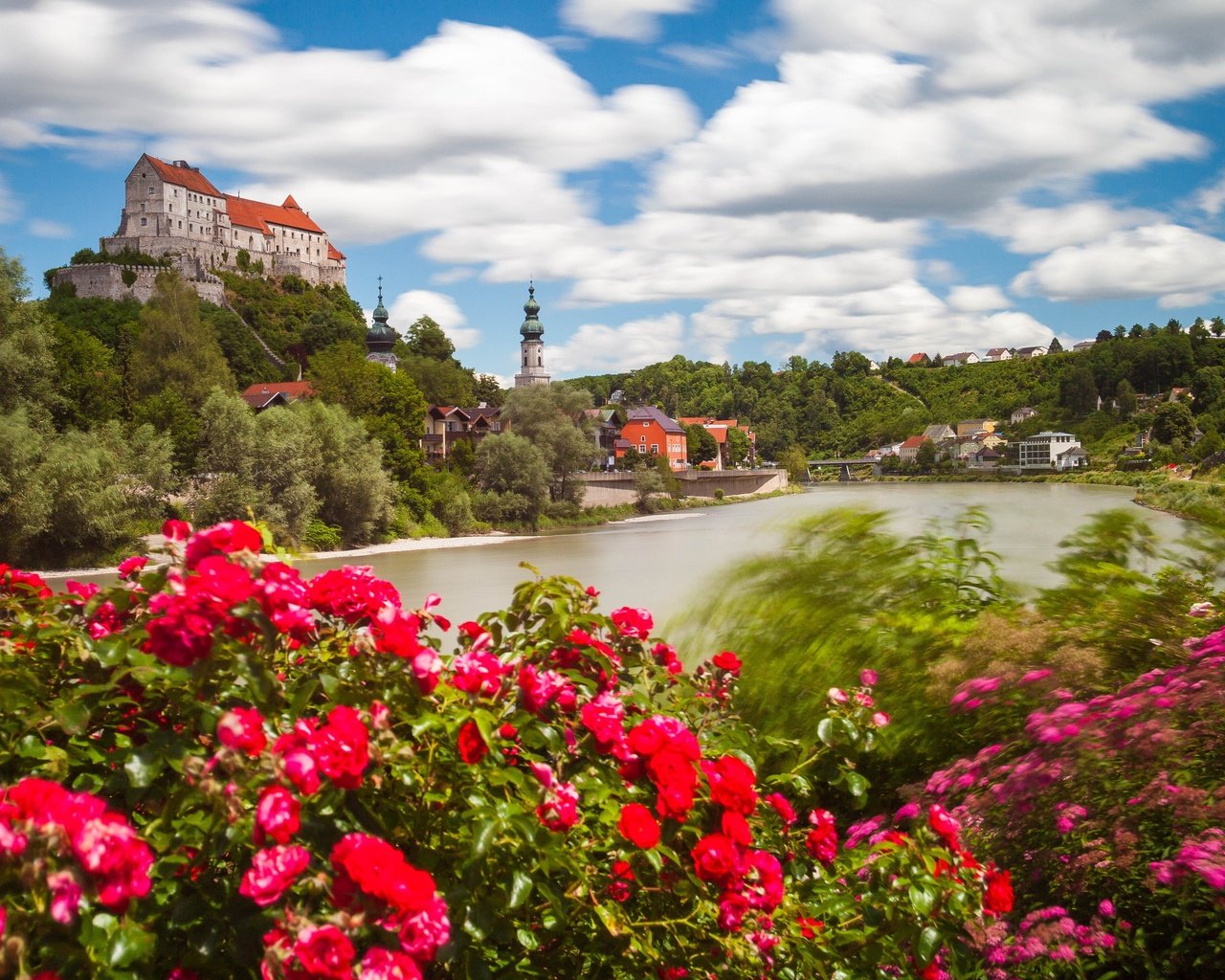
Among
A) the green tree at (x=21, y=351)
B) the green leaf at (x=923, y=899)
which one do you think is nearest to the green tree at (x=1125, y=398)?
the green tree at (x=21, y=351)

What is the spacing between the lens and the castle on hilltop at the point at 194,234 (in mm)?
66812

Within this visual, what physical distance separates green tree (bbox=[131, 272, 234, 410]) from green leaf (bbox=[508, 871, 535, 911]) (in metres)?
41.7

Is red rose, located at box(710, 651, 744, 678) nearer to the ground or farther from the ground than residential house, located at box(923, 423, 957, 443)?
nearer to the ground

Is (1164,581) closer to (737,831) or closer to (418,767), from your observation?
(737,831)

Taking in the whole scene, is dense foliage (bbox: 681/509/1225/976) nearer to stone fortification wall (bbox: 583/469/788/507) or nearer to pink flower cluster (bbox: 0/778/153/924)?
pink flower cluster (bbox: 0/778/153/924)

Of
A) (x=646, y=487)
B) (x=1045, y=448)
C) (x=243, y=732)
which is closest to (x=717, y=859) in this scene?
(x=243, y=732)

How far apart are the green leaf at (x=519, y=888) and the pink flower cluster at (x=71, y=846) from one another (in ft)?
1.80

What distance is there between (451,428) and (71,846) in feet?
187

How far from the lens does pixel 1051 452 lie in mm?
59938

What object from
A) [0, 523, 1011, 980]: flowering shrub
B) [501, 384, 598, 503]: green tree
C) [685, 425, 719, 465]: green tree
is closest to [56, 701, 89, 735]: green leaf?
[0, 523, 1011, 980]: flowering shrub

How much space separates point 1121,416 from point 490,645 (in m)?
67.4

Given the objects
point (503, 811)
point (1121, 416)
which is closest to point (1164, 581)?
point (503, 811)

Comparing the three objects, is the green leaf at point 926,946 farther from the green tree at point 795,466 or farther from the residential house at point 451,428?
the green tree at point 795,466

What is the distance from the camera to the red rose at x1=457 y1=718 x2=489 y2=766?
1.81 metres
